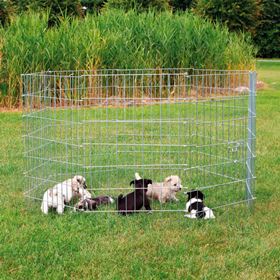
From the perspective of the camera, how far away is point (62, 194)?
497cm

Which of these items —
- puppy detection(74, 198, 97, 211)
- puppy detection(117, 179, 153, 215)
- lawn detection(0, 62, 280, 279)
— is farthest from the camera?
puppy detection(74, 198, 97, 211)

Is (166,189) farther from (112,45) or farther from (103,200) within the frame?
(112,45)

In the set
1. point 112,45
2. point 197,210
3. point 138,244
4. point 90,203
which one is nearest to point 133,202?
point 90,203

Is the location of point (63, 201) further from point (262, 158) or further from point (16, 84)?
point (16, 84)

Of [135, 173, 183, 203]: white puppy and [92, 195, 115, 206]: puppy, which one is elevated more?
[135, 173, 183, 203]: white puppy

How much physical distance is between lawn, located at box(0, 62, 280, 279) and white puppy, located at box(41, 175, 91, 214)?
0.37 ft

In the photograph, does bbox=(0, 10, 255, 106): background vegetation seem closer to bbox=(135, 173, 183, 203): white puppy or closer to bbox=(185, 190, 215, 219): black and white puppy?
bbox=(135, 173, 183, 203): white puppy

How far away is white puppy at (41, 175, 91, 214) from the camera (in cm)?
491

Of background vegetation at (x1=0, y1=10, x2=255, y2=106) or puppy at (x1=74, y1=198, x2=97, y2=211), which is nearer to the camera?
puppy at (x1=74, y1=198, x2=97, y2=211)

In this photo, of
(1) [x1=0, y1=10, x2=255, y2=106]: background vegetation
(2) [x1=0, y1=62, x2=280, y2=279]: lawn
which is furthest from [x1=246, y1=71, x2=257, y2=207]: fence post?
(1) [x1=0, y1=10, x2=255, y2=106]: background vegetation

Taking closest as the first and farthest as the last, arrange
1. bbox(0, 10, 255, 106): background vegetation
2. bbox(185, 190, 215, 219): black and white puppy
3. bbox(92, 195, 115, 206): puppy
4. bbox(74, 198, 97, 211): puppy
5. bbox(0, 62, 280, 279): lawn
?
A: bbox(0, 62, 280, 279): lawn
bbox(185, 190, 215, 219): black and white puppy
bbox(74, 198, 97, 211): puppy
bbox(92, 195, 115, 206): puppy
bbox(0, 10, 255, 106): background vegetation

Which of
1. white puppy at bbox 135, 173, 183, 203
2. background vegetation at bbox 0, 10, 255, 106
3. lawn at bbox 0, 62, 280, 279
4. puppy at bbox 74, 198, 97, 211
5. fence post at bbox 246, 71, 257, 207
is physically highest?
background vegetation at bbox 0, 10, 255, 106

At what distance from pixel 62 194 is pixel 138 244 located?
101cm

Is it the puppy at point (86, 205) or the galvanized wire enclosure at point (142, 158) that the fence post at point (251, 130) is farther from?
the puppy at point (86, 205)
